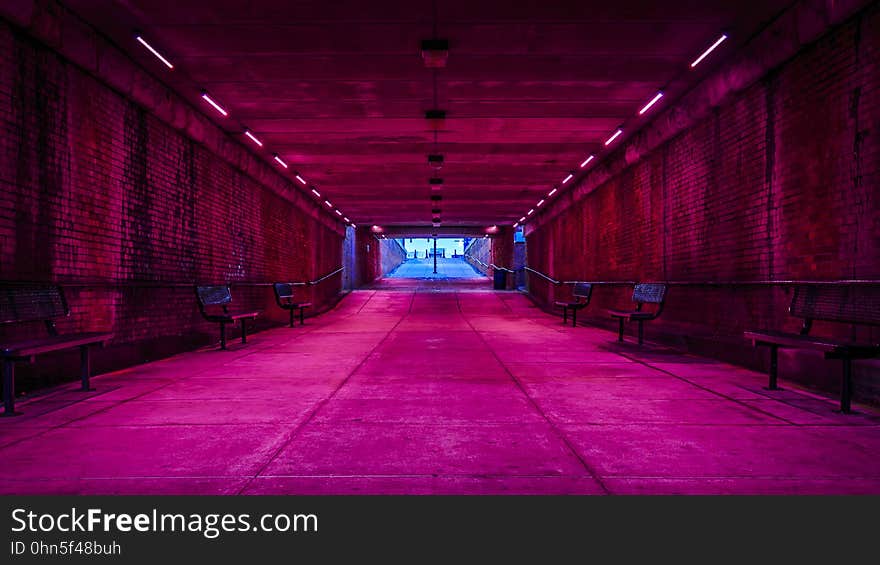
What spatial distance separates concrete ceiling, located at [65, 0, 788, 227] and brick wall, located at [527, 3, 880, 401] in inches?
34.1

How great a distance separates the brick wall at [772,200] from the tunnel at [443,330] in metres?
0.04

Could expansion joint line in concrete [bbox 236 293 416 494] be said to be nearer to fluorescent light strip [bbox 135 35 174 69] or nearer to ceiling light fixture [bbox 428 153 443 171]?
fluorescent light strip [bbox 135 35 174 69]

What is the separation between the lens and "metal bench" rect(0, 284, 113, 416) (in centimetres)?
439

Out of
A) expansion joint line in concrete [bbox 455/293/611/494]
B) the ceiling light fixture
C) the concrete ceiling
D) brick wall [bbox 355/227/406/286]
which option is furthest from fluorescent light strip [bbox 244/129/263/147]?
brick wall [bbox 355/227/406/286]

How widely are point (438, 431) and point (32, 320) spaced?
4071mm

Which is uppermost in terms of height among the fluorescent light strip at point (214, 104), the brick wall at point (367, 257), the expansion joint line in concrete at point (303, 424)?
the fluorescent light strip at point (214, 104)

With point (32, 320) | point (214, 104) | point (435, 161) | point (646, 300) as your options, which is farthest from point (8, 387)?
point (435, 161)

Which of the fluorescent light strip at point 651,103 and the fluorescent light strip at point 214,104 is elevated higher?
the fluorescent light strip at point 651,103

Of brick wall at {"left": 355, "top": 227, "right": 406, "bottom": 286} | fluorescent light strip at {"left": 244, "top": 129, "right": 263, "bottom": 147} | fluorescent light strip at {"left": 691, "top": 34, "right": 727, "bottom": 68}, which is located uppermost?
fluorescent light strip at {"left": 691, "top": 34, "right": 727, "bottom": 68}

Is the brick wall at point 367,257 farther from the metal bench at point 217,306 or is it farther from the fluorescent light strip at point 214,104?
the fluorescent light strip at point 214,104

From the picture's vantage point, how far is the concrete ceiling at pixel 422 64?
5.78m

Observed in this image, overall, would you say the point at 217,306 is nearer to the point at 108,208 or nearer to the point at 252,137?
the point at 252,137

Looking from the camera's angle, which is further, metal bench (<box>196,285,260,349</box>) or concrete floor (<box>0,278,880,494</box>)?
metal bench (<box>196,285,260,349</box>)

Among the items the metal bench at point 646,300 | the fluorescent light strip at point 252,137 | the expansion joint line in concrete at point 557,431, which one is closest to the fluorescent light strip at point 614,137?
the metal bench at point 646,300
